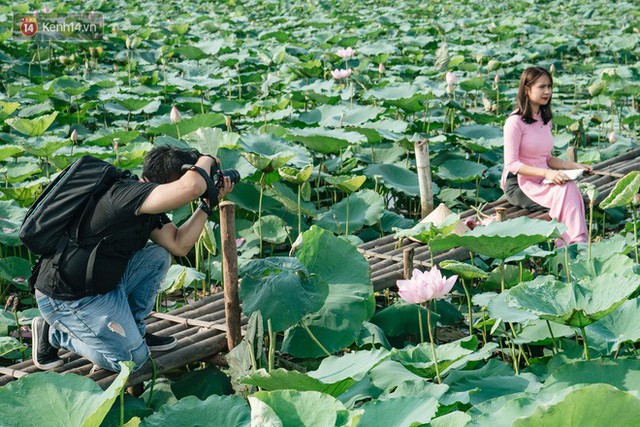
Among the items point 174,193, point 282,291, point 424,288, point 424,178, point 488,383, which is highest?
point 174,193

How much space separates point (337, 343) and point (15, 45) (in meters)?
5.98

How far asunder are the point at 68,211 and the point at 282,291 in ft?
2.03

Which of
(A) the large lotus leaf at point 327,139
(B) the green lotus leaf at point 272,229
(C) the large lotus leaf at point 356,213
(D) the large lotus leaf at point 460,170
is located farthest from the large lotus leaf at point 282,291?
(D) the large lotus leaf at point 460,170

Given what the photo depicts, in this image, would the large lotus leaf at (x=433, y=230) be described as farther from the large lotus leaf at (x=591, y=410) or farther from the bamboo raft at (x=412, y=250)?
Answer: the large lotus leaf at (x=591, y=410)

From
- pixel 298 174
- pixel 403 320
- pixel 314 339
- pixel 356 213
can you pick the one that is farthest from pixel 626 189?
pixel 356 213

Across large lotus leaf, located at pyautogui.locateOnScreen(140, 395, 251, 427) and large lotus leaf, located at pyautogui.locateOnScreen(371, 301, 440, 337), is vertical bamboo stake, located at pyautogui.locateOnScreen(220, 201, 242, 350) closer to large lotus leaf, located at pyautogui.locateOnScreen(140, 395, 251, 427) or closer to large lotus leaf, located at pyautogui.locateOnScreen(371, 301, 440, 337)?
large lotus leaf, located at pyautogui.locateOnScreen(371, 301, 440, 337)

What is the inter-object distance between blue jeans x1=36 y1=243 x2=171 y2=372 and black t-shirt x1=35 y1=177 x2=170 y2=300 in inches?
1.3

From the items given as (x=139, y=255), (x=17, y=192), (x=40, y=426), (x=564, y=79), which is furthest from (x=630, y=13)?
(x=40, y=426)

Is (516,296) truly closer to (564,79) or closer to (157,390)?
(157,390)

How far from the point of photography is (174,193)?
2.40 metres

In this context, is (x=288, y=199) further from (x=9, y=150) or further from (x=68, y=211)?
(x=68, y=211)

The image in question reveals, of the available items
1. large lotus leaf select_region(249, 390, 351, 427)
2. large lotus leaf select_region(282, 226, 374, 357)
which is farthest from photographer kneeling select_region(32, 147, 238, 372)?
large lotus leaf select_region(249, 390, 351, 427)

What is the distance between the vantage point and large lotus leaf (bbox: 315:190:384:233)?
3926mm

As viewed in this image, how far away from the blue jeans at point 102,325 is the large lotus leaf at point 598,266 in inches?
48.3
